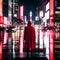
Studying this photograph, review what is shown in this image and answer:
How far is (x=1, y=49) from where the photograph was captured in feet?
8.16

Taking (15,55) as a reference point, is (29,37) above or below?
above

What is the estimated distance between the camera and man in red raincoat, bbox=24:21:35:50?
8.07 feet

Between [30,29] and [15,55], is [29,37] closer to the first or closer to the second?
[30,29]

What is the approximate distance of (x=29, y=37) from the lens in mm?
2510

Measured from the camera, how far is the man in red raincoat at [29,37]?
246cm

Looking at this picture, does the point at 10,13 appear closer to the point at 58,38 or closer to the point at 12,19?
the point at 12,19

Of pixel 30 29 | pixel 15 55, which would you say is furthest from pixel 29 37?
pixel 15 55

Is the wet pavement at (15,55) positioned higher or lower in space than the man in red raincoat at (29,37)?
lower

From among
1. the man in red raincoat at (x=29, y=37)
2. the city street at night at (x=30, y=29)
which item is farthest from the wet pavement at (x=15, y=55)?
the man in red raincoat at (x=29, y=37)

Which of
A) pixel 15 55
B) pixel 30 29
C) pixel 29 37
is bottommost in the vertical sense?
pixel 15 55

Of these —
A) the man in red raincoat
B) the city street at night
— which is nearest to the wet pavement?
the city street at night

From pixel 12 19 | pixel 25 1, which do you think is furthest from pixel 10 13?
pixel 25 1

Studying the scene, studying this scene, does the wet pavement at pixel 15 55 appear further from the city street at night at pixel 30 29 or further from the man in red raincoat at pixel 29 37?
the man in red raincoat at pixel 29 37

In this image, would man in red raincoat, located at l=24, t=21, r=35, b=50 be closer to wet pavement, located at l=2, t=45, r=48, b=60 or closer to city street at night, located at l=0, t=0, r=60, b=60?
city street at night, located at l=0, t=0, r=60, b=60
